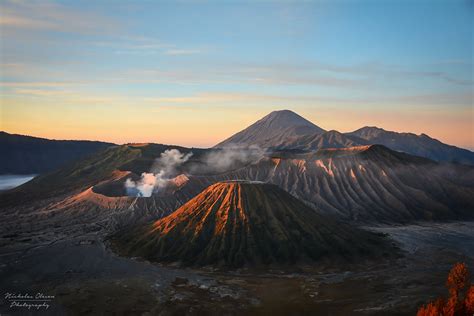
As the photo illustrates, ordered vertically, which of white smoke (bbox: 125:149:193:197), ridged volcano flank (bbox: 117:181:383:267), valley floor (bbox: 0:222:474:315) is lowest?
valley floor (bbox: 0:222:474:315)

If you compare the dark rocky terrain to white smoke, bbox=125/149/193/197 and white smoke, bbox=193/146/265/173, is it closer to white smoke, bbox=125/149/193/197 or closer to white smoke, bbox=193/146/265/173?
white smoke, bbox=125/149/193/197

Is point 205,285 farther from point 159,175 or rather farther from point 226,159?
point 226,159

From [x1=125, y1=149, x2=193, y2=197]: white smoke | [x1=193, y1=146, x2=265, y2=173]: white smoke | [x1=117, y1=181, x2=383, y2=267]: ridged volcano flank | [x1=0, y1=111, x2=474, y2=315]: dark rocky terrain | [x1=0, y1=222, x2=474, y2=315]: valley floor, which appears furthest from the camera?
[x1=193, y1=146, x2=265, y2=173]: white smoke

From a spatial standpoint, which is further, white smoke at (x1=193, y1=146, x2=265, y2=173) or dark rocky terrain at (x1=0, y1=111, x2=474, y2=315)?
white smoke at (x1=193, y1=146, x2=265, y2=173)

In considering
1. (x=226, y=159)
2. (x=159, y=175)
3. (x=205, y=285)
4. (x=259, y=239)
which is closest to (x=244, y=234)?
(x=259, y=239)

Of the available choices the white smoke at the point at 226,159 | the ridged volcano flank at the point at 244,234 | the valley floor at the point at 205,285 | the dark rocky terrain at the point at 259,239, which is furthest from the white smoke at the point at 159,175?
the valley floor at the point at 205,285

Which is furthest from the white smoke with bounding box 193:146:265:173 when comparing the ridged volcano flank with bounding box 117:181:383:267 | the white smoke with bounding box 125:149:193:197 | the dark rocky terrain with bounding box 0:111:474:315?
the ridged volcano flank with bounding box 117:181:383:267

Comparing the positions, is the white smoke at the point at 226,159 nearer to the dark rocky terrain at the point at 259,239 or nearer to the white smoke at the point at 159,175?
the white smoke at the point at 159,175
